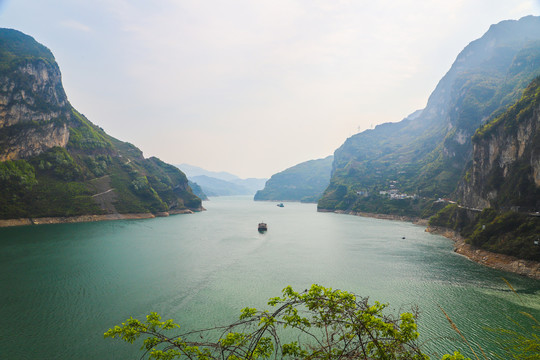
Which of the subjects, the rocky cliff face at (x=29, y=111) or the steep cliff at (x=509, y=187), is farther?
the rocky cliff face at (x=29, y=111)

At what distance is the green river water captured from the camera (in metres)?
21.7

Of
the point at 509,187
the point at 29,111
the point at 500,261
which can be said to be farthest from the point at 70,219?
the point at 509,187

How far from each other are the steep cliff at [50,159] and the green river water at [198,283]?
22038 mm

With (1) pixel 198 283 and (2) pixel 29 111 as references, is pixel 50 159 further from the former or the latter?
(1) pixel 198 283

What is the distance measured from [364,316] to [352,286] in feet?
99.4

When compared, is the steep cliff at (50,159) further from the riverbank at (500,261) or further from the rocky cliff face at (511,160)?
the rocky cliff face at (511,160)

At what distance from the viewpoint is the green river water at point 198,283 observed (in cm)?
2166

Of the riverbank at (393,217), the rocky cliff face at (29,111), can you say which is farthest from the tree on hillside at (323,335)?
the rocky cliff face at (29,111)

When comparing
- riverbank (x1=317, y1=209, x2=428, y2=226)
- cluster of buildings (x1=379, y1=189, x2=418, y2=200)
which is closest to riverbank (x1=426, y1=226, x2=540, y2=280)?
riverbank (x1=317, y1=209, x2=428, y2=226)

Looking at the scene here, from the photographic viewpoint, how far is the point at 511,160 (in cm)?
5256

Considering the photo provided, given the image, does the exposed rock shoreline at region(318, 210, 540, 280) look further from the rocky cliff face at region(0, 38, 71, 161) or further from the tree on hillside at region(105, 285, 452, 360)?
the rocky cliff face at region(0, 38, 71, 161)

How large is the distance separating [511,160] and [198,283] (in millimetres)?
65159

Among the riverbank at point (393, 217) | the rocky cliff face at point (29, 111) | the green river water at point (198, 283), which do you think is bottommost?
the green river water at point (198, 283)

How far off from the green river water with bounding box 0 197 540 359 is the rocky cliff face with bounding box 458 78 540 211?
47.4 feet
